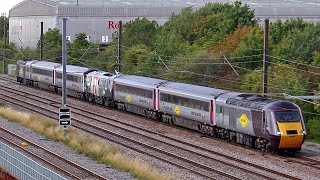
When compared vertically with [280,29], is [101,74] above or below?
below

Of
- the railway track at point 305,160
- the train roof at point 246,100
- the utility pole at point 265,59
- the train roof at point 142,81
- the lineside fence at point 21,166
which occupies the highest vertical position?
the utility pole at point 265,59

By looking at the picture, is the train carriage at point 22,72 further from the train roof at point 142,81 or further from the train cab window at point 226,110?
the train cab window at point 226,110

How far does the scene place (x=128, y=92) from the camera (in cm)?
4912

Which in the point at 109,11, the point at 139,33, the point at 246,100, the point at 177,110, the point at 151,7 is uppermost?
the point at 151,7

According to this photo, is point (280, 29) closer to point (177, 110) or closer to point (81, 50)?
point (177, 110)

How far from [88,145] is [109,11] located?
67.9 meters

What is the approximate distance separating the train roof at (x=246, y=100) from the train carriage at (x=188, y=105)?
112 centimetres

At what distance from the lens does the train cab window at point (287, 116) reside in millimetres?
31711

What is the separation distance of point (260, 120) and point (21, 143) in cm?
1144

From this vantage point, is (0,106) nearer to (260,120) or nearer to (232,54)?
(232,54)

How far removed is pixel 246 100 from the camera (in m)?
34.3

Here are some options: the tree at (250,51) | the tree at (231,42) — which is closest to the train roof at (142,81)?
the tree at (250,51)

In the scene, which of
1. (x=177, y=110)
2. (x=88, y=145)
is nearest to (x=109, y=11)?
(x=177, y=110)

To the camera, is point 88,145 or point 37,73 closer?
point 88,145
